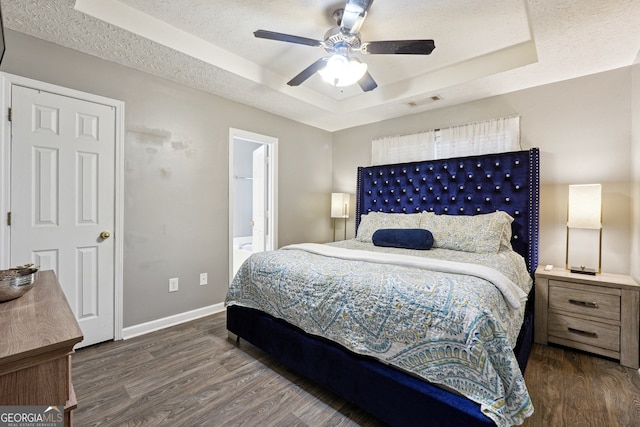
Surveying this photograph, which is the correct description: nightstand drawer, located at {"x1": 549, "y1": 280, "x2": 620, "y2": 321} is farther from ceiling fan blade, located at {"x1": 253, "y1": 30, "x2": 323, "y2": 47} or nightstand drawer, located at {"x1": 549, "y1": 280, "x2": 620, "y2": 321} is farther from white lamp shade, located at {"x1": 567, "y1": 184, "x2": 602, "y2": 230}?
ceiling fan blade, located at {"x1": 253, "y1": 30, "x2": 323, "y2": 47}

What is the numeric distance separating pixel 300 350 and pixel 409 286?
89cm

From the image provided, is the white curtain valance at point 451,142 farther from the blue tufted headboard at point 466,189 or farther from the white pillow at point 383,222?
the white pillow at point 383,222

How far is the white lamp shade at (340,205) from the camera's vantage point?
13.9ft

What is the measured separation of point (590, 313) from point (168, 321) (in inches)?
144

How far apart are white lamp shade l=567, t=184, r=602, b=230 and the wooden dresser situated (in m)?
3.24

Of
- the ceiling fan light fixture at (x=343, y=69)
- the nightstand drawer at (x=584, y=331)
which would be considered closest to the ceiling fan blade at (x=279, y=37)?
the ceiling fan light fixture at (x=343, y=69)

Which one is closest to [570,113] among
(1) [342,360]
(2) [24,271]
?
(1) [342,360]

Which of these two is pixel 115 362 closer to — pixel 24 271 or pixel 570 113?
pixel 24 271

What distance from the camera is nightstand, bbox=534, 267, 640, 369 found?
2084mm

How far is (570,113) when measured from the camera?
266 cm

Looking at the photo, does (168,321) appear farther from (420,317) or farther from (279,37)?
(279,37)

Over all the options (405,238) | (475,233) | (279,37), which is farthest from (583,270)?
(279,37)

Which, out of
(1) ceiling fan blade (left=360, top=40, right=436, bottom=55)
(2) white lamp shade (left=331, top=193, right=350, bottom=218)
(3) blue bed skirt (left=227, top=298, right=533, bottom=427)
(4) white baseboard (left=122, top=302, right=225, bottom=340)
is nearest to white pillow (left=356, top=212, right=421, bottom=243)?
(2) white lamp shade (left=331, top=193, right=350, bottom=218)

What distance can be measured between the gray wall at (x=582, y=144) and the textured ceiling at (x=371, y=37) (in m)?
0.15
